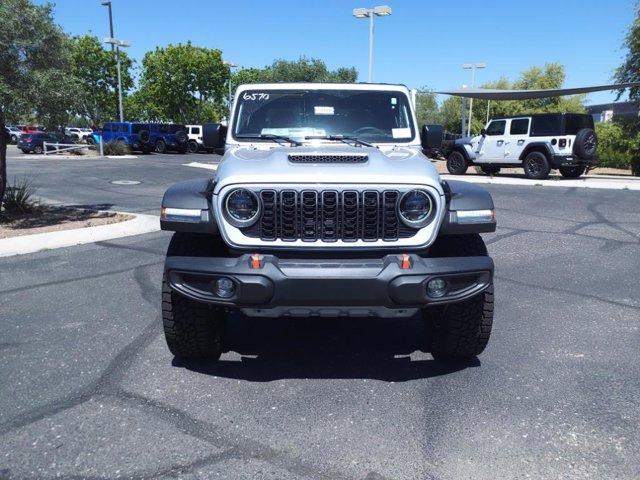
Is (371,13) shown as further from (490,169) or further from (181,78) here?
(181,78)

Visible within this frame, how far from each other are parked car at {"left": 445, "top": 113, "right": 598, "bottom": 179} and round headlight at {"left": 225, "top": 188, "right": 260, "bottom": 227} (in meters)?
16.0

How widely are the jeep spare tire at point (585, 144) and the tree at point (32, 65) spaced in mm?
14052

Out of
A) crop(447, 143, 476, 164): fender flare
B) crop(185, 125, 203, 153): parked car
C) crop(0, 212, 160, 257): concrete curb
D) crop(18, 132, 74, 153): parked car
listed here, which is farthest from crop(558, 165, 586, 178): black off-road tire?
crop(18, 132, 74, 153): parked car

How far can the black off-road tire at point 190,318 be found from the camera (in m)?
3.48

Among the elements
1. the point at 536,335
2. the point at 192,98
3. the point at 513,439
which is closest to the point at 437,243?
the point at 513,439

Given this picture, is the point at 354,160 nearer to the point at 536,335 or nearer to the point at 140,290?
the point at 536,335

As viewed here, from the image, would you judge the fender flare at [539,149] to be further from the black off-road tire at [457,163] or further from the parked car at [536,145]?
the black off-road tire at [457,163]

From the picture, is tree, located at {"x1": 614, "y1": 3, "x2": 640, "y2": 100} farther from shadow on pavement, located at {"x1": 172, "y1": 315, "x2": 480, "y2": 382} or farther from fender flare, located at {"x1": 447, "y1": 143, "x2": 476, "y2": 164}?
shadow on pavement, located at {"x1": 172, "y1": 315, "x2": 480, "y2": 382}

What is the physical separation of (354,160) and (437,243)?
76 cm

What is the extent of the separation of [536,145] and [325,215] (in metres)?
16.4

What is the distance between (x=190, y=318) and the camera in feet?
11.7

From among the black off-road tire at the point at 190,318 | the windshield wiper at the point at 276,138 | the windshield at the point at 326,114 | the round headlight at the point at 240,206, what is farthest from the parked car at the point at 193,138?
the round headlight at the point at 240,206

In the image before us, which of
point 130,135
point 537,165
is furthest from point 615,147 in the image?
point 130,135

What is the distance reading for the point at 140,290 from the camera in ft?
18.4
